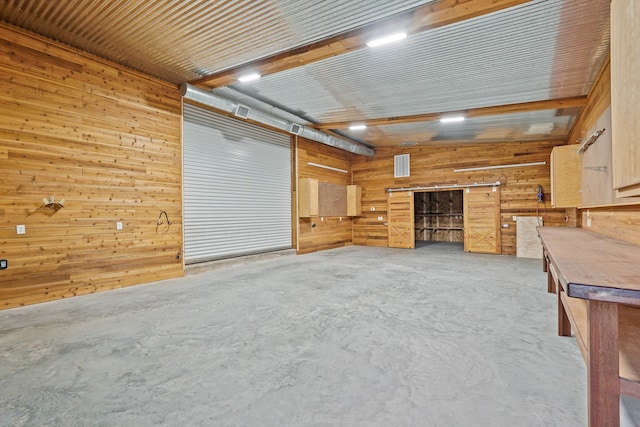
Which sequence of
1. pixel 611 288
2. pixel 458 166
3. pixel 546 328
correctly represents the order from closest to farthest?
pixel 611 288
pixel 546 328
pixel 458 166

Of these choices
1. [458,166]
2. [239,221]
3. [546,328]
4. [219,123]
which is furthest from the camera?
[458,166]

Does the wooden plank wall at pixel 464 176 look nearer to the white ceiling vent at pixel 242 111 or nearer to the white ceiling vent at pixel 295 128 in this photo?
the white ceiling vent at pixel 295 128

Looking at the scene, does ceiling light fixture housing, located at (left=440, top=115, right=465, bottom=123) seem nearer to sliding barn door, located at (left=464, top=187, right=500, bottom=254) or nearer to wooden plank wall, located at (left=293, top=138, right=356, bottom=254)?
sliding barn door, located at (left=464, top=187, right=500, bottom=254)

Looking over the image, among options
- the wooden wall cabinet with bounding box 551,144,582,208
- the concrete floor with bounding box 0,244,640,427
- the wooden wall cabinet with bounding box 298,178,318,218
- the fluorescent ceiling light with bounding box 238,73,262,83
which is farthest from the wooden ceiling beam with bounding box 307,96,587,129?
the concrete floor with bounding box 0,244,640,427

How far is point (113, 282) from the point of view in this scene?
16.9 ft

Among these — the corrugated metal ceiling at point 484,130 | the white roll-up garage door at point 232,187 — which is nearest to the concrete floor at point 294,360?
the white roll-up garage door at point 232,187

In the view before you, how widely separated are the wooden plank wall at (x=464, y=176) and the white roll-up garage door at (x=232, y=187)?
3797 mm

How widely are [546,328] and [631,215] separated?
1569 millimetres

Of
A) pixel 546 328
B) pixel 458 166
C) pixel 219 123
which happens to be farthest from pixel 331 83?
pixel 458 166

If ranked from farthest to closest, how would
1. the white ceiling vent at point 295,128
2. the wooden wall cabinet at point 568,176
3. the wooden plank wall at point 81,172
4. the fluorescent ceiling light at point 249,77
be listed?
the white ceiling vent at point 295,128, the wooden wall cabinet at point 568,176, the fluorescent ceiling light at point 249,77, the wooden plank wall at point 81,172

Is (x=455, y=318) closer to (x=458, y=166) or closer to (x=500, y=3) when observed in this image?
(x=500, y=3)

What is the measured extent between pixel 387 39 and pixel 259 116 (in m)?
3.77

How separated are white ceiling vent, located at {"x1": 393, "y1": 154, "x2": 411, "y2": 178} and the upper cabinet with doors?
9.20 metres

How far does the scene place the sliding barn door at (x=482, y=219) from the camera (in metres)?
9.52
